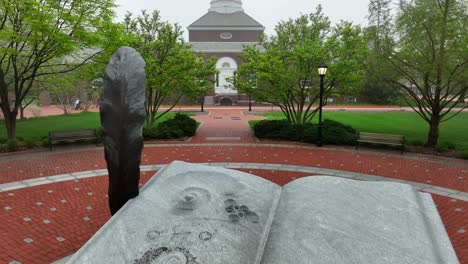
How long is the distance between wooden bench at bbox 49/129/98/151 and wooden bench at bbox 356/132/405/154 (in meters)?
12.5

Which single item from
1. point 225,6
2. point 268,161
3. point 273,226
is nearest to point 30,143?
point 268,161

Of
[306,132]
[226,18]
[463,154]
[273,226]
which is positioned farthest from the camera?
[226,18]

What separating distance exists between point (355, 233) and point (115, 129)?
362 centimetres

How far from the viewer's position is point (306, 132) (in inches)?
632

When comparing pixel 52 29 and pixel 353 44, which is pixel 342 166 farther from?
pixel 52 29

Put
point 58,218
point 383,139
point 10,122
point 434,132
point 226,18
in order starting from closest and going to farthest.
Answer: point 58,218, point 383,139, point 434,132, point 10,122, point 226,18

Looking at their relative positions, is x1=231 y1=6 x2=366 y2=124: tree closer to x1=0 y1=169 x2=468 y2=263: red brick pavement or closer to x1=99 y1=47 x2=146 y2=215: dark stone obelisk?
x1=0 y1=169 x2=468 y2=263: red brick pavement

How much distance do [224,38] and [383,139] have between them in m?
49.0

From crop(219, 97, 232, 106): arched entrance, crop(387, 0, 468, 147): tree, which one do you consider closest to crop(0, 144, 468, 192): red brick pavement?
crop(387, 0, 468, 147): tree

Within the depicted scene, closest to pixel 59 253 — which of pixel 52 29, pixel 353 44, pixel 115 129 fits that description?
pixel 115 129

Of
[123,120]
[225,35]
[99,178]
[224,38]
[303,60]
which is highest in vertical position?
[225,35]

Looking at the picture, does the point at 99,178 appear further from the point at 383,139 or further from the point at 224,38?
the point at 224,38

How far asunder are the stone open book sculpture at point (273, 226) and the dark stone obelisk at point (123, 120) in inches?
13.6

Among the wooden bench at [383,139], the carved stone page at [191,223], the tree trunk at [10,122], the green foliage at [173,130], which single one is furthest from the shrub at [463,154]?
the tree trunk at [10,122]
